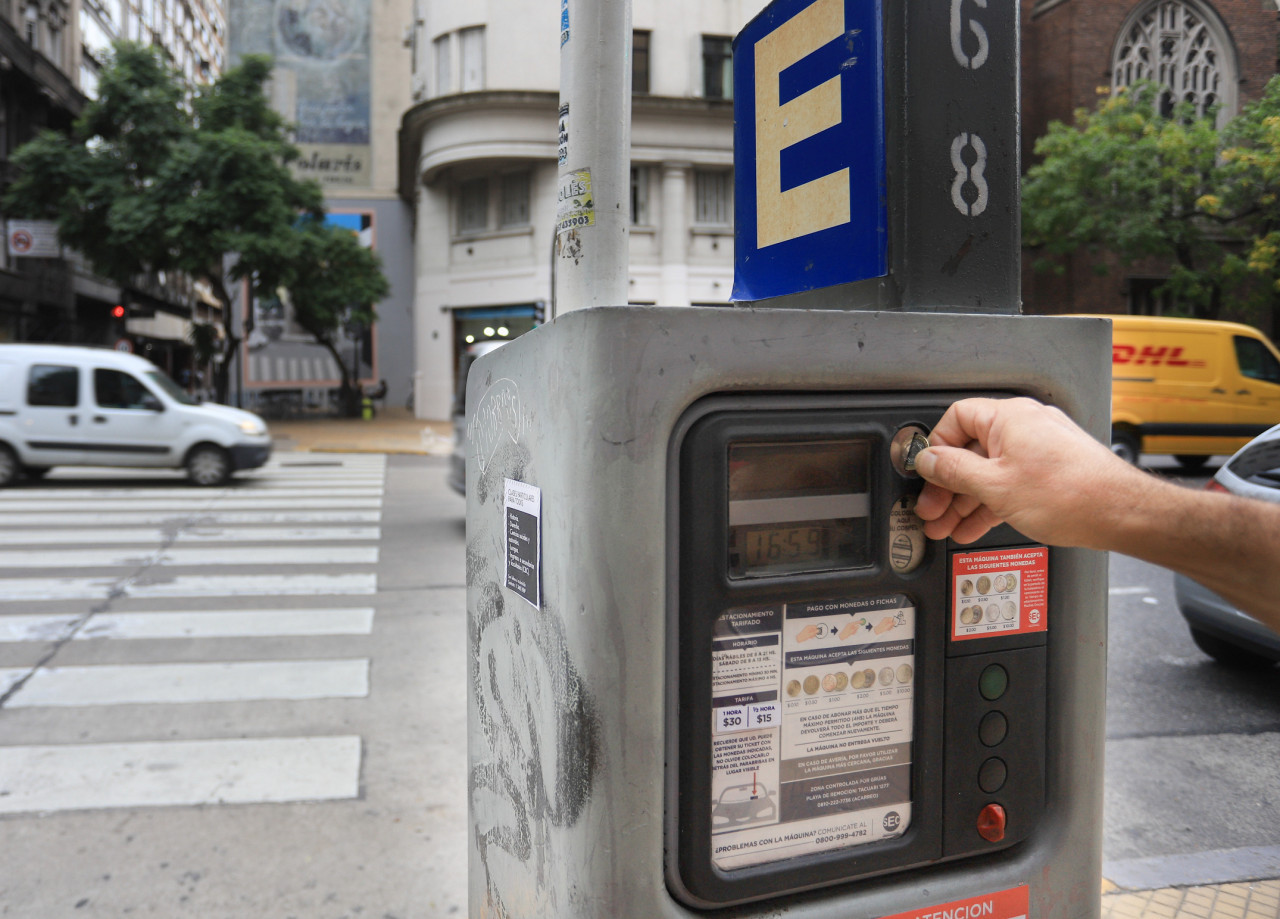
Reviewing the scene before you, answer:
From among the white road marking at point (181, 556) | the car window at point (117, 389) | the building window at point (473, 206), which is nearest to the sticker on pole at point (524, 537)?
the white road marking at point (181, 556)

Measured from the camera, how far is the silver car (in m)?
3.56

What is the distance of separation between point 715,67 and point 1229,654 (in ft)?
70.8

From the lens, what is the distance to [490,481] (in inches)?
63.3

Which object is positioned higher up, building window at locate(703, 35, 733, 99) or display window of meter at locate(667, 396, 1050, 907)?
building window at locate(703, 35, 733, 99)

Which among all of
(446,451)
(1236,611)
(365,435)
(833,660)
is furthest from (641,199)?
(833,660)

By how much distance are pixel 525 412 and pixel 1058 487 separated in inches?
28.0

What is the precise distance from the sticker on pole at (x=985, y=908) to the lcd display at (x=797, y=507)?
21.5 inches

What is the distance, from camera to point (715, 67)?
2403 centimetres

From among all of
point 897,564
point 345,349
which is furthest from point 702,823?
point 345,349

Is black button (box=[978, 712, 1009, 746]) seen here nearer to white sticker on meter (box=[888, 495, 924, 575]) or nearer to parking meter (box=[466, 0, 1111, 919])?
parking meter (box=[466, 0, 1111, 919])

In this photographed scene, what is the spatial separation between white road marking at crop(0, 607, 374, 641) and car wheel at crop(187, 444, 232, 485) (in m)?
6.60

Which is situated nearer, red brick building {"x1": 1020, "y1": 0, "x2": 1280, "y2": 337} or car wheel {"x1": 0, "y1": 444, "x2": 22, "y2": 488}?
red brick building {"x1": 1020, "y1": 0, "x2": 1280, "y2": 337}

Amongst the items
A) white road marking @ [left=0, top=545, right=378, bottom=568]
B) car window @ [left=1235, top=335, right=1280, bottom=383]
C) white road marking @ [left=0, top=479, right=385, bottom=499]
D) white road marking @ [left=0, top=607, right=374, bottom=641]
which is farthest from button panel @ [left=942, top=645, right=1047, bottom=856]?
car window @ [left=1235, top=335, right=1280, bottom=383]

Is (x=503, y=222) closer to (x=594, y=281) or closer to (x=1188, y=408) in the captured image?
(x=1188, y=408)
